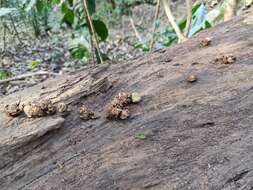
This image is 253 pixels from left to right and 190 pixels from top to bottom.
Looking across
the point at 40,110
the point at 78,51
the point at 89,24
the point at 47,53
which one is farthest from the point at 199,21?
the point at 47,53

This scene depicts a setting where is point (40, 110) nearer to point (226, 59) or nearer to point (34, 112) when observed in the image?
point (34, 112)

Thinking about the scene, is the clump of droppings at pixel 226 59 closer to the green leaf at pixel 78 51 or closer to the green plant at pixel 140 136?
the green plant at pixel 140 136

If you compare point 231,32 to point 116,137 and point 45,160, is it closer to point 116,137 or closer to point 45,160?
point 116,137

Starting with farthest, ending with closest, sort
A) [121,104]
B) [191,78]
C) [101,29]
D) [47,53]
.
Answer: [47,53], [101,29], [191,78], [121,104]

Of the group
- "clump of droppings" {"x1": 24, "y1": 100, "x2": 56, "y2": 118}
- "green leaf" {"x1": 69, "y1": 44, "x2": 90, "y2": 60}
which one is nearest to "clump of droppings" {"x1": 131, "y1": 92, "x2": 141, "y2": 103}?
"clump of droppings" {"x1": 24, "y1": 100, "x2": 56, "y2": 118}

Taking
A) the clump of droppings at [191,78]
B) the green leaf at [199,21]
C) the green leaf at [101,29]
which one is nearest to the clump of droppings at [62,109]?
the clump of droppings at [191,78]

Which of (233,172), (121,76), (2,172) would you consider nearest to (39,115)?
(2,172)

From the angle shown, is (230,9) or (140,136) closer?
(140,136)
